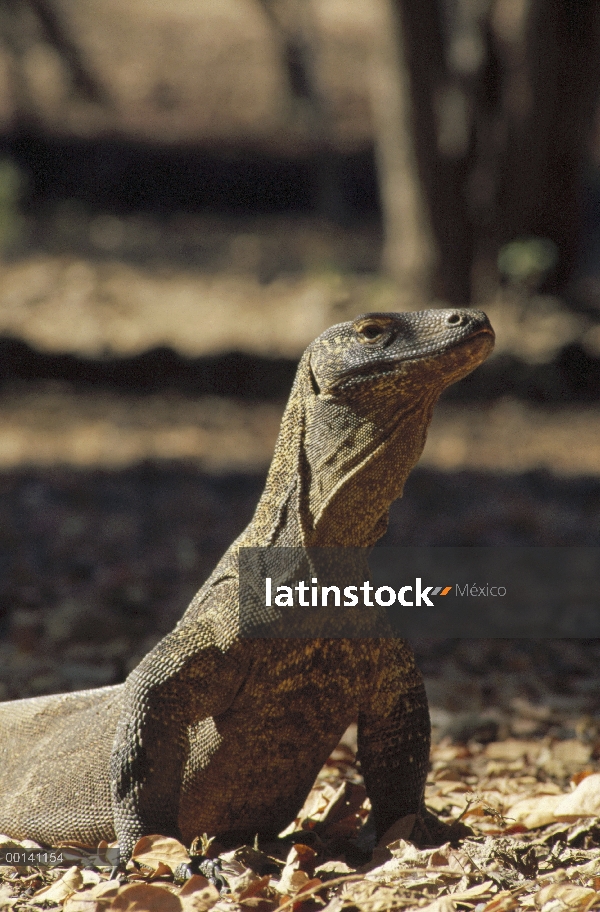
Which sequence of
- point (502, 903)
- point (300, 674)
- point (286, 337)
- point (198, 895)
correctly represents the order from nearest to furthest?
point (502, 903) < point (198, 895) < point (300, 674) < point (286, 337)

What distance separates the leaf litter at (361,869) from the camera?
264 cm

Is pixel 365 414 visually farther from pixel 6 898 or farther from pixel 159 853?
pixel 6 898

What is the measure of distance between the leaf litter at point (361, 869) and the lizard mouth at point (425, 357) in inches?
48.5

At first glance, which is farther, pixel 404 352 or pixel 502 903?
pixel 404 352

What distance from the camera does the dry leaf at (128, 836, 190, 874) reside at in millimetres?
2785

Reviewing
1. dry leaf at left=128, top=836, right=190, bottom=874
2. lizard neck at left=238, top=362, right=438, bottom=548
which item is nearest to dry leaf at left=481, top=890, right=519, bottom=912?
dry leaf at left=128, top=836, right=190, bottom=874

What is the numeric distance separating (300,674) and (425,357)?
0.90 m

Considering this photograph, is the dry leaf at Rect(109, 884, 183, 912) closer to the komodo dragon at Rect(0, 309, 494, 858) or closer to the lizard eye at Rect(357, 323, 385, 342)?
the komodo dragon at Rect(0, 309, 494, 858)

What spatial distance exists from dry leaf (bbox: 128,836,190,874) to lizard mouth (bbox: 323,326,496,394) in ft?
4.15

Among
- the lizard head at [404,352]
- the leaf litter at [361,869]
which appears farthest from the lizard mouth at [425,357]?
the leaf litter at [361,869]

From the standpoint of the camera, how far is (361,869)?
2.88m

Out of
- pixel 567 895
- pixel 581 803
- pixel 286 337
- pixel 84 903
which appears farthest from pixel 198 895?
pixel 286 337

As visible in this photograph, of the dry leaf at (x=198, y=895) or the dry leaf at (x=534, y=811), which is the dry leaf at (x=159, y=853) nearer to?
the dry leaf at (x=198, y=895)

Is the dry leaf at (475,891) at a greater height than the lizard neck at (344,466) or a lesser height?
lesser
